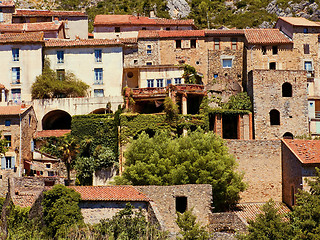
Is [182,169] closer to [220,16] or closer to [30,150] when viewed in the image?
[30,150]

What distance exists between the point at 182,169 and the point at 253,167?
7.68 meters

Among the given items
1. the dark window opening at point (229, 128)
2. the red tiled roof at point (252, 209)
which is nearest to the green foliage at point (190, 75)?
the dark window opening at point (229, 128)

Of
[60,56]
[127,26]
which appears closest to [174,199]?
[60,56]

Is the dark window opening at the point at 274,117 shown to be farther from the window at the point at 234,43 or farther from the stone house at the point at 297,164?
the stone house at the point at 297,164

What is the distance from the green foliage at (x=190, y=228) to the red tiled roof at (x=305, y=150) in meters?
10.7

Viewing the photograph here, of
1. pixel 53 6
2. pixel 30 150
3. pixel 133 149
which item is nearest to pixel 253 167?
pixel 133 149

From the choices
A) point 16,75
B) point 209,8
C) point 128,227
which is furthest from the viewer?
point 209,8

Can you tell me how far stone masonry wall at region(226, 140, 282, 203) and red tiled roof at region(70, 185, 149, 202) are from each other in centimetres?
1139

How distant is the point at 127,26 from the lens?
232 feet

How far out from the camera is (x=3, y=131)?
4928 cm

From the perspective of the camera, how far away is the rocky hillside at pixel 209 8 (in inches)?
3679

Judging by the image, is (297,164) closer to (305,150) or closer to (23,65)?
(305,150)

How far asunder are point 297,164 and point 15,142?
22.2 m

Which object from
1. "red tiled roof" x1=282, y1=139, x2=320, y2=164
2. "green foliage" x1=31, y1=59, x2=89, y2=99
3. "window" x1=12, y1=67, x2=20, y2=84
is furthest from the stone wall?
"window" x1=12, y1=67, x2=20, y2=84
